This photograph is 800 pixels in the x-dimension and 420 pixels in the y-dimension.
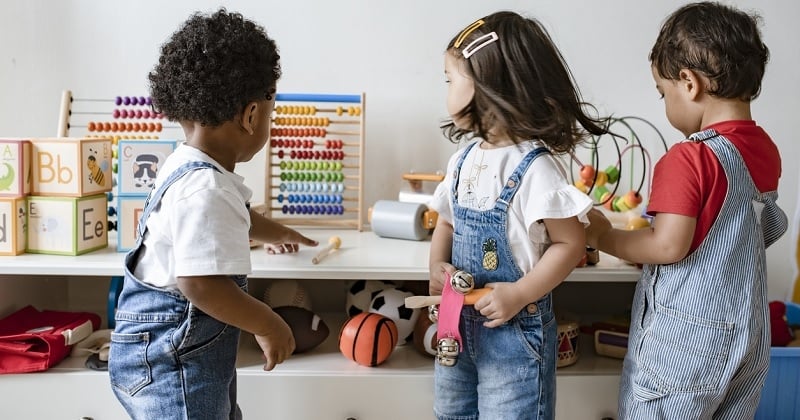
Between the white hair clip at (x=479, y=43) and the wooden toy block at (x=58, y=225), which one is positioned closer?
the white hair clip at (x=479, y=43)

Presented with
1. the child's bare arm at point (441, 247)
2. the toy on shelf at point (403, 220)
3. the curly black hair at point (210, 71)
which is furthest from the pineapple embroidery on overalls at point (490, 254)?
the toy on shelf at point (403, 220)

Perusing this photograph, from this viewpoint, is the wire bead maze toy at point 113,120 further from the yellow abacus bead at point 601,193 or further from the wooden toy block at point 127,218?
the yellow abacus bead at point 601,193

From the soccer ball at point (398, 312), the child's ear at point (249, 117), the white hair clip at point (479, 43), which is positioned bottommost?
the soccer ball at point (398, 312)

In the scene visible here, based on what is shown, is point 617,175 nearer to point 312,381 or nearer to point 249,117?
point 312,381

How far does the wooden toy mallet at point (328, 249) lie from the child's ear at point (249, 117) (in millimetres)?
425

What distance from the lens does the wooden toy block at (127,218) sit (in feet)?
5.52

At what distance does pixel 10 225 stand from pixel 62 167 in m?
0.16

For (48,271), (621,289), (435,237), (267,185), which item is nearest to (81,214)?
(48,271)

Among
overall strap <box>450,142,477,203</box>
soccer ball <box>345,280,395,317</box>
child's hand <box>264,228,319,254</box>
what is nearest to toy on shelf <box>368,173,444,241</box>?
soccer ball <box>345,280,395,317</box>

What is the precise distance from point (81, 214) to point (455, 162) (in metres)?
0.87

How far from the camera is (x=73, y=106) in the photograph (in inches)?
81.4

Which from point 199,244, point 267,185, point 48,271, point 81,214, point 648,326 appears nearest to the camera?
point 199,244

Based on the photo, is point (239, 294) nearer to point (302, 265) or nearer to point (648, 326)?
point (302, 265)

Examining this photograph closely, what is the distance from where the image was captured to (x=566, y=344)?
1.67m
